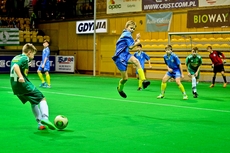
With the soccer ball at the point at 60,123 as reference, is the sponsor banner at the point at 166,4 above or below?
above

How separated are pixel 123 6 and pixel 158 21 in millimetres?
3669

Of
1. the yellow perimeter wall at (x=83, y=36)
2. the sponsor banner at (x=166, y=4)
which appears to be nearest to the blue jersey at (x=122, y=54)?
the sponsor banner at (x=166, y=4)

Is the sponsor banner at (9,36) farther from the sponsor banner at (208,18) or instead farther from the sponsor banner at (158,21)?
the sponsor banner at (208,18)

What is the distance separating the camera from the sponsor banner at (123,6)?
31467 millimetres

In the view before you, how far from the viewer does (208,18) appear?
26938mm

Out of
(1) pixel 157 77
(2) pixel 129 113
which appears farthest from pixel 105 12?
(2) pixel 129 113

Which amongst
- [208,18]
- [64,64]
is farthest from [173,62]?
[64,64]

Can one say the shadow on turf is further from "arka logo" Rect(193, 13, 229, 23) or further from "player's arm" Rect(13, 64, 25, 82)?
"arka logo" Rect(193, 13, 229, 23)

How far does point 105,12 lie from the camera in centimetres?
3434

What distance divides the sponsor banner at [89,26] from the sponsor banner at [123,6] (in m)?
1.11

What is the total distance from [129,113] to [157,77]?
18.2 metres

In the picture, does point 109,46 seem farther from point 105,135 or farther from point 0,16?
point 105,135

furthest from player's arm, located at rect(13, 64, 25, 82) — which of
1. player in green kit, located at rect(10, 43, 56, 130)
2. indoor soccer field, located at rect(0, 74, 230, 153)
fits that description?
indoor soccer field, located at rect(0, 74, 230, 153)

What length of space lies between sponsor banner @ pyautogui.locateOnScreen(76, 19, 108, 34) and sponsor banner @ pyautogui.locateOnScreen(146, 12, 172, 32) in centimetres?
457
